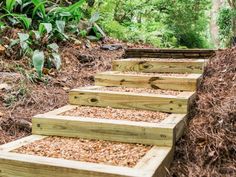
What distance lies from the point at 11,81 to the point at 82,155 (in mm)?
1544

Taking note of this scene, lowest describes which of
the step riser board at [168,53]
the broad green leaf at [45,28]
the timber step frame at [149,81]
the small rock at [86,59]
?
the timber step frame at [149,81]

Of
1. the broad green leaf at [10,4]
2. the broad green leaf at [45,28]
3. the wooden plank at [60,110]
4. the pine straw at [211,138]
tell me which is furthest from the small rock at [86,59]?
the pine straw at [211,138]

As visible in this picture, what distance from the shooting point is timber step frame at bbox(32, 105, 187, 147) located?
2.41m

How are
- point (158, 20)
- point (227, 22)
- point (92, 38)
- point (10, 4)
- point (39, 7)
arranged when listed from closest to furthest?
point (10, 4)
point (39, 7)
point (92, 38)
point (227, 22)
point (158, 20)

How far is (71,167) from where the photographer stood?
2.02m

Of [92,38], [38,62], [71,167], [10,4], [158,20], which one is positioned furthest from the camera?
[158,20]

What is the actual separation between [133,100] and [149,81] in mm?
479

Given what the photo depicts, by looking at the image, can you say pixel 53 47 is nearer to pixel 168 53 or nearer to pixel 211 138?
pixel 168 53

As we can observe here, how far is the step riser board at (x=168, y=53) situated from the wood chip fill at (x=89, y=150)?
1883 mm

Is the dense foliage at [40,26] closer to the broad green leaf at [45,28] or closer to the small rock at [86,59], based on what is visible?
the broad green leaf at [45,28]

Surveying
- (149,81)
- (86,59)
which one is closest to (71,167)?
(149,81)

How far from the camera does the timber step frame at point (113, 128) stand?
94.7 inches

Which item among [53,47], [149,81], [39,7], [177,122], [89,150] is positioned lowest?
[89,150]

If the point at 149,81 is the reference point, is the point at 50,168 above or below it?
below
